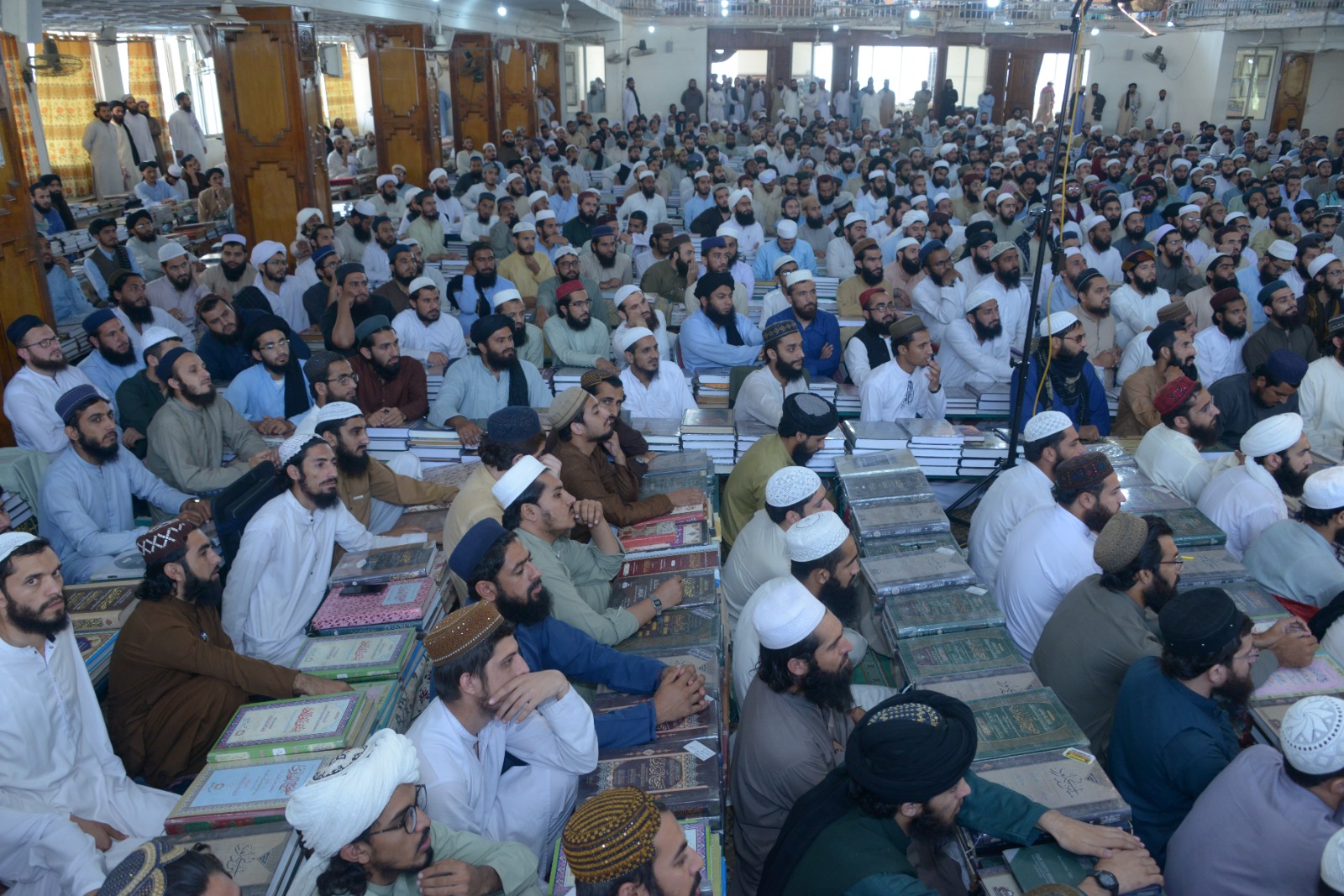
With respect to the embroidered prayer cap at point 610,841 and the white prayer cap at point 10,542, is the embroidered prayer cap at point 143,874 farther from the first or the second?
the white prayer cap at point 10,542

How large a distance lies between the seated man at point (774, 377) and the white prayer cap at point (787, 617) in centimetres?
229

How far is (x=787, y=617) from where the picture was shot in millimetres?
2367

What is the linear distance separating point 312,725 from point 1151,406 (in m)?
4.58

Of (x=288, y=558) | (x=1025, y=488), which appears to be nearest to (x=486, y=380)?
(x=288, y=558)

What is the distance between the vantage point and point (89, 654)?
3.01m

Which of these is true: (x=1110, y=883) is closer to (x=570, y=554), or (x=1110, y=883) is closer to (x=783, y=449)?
(x=570, y=554)

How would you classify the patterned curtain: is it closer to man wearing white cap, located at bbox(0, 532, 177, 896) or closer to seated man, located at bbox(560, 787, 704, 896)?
man wearing white cap, located at bbox(0, 532, 177, 896)

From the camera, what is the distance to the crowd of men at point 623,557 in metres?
2.03

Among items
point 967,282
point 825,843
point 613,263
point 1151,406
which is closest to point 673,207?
point 613,263

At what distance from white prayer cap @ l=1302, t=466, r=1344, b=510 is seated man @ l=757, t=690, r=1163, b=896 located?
1.84 m

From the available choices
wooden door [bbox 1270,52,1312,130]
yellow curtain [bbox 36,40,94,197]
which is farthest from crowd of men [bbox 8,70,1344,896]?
wooden door [bbox 1270,52,1312,130]

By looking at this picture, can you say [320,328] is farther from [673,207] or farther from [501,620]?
[673,207]

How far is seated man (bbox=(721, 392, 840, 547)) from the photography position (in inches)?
150

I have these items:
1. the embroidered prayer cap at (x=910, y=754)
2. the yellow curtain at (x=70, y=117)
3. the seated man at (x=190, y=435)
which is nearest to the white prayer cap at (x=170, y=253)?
the seated man at (x=190, y=435)
